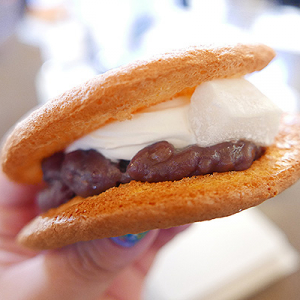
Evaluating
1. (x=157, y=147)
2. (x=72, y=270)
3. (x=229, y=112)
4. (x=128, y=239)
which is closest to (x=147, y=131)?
(x=157, y=147)

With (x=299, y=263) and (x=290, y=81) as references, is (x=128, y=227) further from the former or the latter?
(x=290, y=81)

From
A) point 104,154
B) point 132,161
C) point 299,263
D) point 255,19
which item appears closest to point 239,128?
point 132,161

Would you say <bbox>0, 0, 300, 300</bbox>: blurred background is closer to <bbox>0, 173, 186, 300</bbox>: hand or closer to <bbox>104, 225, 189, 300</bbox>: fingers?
<bbox>104, 225, 189, 300</bbox>: fingers

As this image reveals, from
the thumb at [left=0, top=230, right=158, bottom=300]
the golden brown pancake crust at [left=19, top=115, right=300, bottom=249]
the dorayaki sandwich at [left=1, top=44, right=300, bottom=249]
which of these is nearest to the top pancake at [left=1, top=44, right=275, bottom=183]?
the dorayaki sandwich at [left=1, top=44, right=300, bottom=249]

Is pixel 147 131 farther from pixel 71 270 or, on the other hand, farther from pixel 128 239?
pixel 71 270

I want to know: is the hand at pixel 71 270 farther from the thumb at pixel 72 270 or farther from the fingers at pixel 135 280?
the fingers at pixel 135 280

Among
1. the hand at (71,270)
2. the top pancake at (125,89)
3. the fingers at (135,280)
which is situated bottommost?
the fingers at (135,280)

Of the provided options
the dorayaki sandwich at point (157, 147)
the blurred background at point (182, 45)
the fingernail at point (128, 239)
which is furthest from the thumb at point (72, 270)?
the blurred background at point (182, 45)
